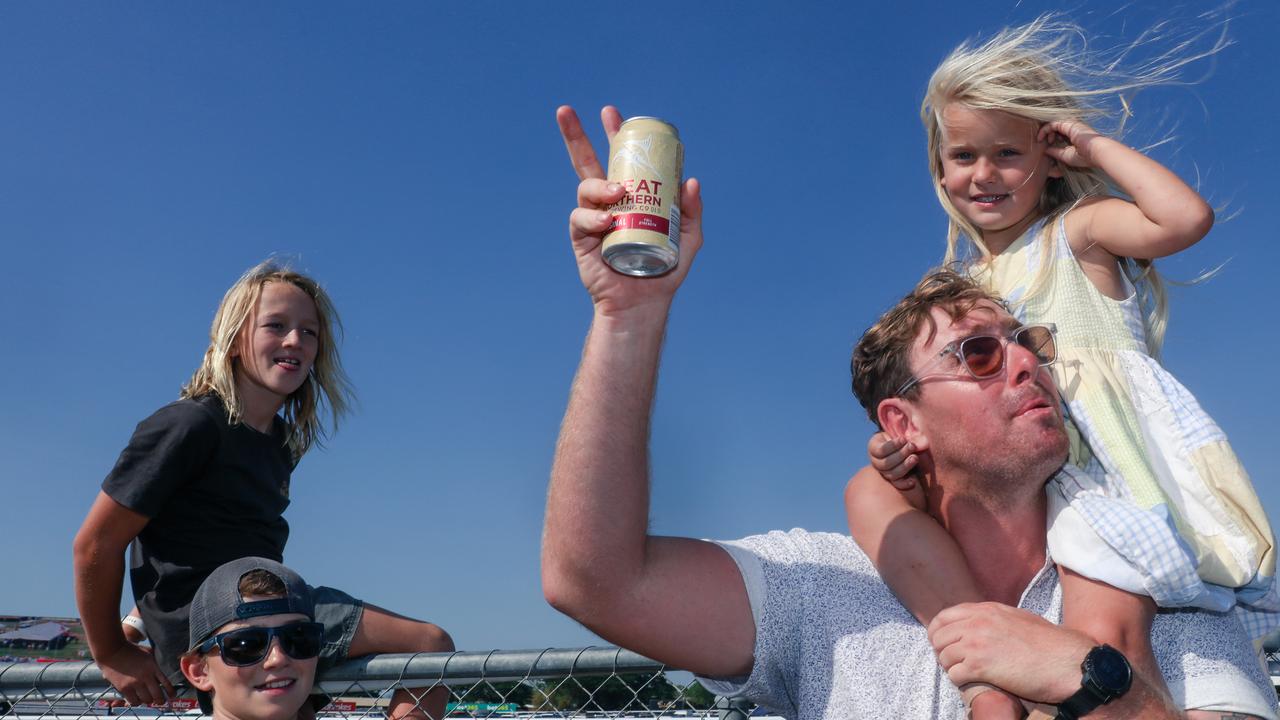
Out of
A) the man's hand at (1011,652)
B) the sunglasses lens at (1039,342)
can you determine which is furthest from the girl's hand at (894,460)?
the man's hand at (1011,652)

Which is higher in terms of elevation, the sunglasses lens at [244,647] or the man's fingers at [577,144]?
the man's fingers at [577,144]

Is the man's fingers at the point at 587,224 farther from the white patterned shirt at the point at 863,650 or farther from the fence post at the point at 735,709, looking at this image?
the fence post at the point at 735,709

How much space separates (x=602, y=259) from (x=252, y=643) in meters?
1.96

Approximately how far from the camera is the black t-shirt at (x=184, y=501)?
3.51 metres

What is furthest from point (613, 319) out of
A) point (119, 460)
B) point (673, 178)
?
point (119, 460)

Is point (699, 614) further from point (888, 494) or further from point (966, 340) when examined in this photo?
point (966, 340)

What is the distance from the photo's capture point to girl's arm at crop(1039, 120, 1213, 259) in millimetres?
2830

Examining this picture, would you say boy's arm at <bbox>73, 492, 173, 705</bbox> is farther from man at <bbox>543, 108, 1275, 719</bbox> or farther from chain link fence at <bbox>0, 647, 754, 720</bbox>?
man at <bbox>543, 108, 1275, 719</bbox>

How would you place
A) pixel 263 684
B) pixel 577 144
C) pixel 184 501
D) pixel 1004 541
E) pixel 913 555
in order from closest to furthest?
pixel 577 144
pixel 913 555
pixel 1004 541
pixel 263 684
pixel 184 501

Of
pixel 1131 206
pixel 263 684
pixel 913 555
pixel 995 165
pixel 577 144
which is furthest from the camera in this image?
pixel 995 165

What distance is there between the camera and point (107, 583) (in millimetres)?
3508

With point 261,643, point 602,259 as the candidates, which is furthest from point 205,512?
point 602,259

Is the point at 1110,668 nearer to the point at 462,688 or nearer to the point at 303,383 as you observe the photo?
the point at 462,688

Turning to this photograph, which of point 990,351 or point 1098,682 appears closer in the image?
point 1098,682
